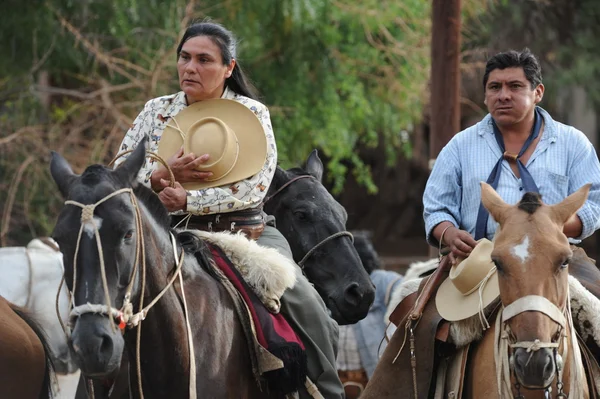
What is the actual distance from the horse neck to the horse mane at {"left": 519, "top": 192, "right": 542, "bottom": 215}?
5.08 ft

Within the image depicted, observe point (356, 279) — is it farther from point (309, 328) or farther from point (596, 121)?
point (596, 121)

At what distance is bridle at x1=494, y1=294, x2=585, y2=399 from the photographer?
4.34 metres

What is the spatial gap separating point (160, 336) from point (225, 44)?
1785 mm

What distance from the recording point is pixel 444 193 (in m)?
5.43

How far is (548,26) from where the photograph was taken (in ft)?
48.8

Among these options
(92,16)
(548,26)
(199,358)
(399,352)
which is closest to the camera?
(199,358)

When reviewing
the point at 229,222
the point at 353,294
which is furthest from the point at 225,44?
the point at 353,294

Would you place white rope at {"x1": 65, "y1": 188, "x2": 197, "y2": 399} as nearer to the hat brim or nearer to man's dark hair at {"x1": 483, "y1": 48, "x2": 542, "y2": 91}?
the hat brim

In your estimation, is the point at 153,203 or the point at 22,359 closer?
the point at 153,203

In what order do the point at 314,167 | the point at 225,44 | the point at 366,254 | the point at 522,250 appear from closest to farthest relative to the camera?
1. the point at 522,250
2. the point at 225,44
3. the point at 314,167
4. the point at 366,254

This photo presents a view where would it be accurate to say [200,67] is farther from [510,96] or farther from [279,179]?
[510,96]

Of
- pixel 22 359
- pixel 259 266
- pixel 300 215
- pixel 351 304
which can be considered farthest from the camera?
pixel 300 215

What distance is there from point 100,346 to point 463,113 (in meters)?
13.5

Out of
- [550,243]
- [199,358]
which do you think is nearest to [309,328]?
[199,358]
